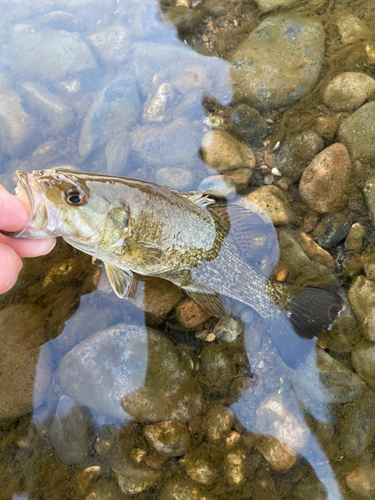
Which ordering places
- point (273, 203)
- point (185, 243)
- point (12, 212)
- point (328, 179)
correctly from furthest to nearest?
point (273, 203) → point (328, 179) → point (185, 243) → point (12, 212)

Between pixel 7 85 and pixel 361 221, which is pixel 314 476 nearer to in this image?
pixel 361 221

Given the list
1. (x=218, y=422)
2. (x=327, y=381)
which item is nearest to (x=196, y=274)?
(x=218, y=422)

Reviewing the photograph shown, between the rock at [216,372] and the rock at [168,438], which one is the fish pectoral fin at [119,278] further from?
the rock at [168,438]

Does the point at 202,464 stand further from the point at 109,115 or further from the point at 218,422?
the point at 109,115

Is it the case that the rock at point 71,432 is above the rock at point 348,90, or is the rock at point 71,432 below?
below

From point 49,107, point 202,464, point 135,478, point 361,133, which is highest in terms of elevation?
point 361,133

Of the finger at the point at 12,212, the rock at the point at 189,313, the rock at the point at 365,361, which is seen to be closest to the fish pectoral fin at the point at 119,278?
the rock at the point at 189,313
